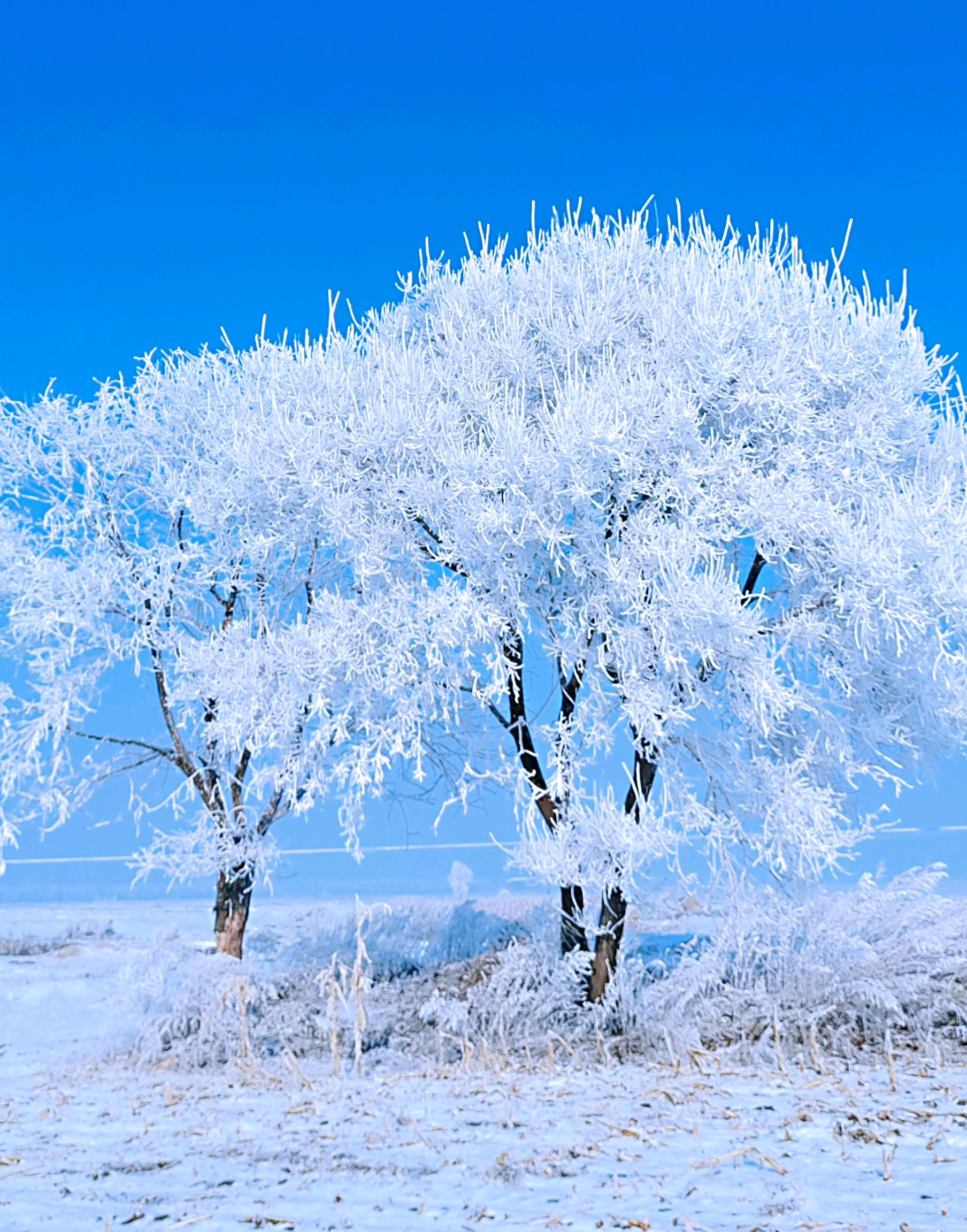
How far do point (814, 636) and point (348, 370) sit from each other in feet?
17.0

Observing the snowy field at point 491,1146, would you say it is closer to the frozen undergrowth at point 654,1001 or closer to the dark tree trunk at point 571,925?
the frozen undergrowth at point 654,1001

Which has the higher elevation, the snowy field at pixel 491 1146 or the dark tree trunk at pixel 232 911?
the dark tree trunk at pixel 232 911

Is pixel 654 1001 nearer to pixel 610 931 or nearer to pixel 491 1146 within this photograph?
pixel 610 931

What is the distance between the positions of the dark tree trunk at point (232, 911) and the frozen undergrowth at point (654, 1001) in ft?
6.89

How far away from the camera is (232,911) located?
13.0m

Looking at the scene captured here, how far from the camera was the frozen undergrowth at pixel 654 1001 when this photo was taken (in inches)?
327

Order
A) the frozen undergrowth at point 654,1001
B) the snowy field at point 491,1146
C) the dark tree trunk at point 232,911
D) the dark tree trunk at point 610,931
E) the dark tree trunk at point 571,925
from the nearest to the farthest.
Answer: the snowy field at point 491,1146, the frozen undergrowth at point 654,1001, the dark tree trunk at point 610,931, the dark tree trunk at point 571,925, the dark tree trunk at point 232,911

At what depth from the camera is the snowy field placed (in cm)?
436

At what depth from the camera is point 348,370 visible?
36.1ft

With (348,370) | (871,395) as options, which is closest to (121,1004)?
(348,370)

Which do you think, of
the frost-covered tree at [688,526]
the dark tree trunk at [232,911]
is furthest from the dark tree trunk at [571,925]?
the dark tree trunk at [232,911]

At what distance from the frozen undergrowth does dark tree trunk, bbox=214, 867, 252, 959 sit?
2.10m

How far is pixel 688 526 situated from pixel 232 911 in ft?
24.4

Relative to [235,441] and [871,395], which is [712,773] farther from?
[235,441]
